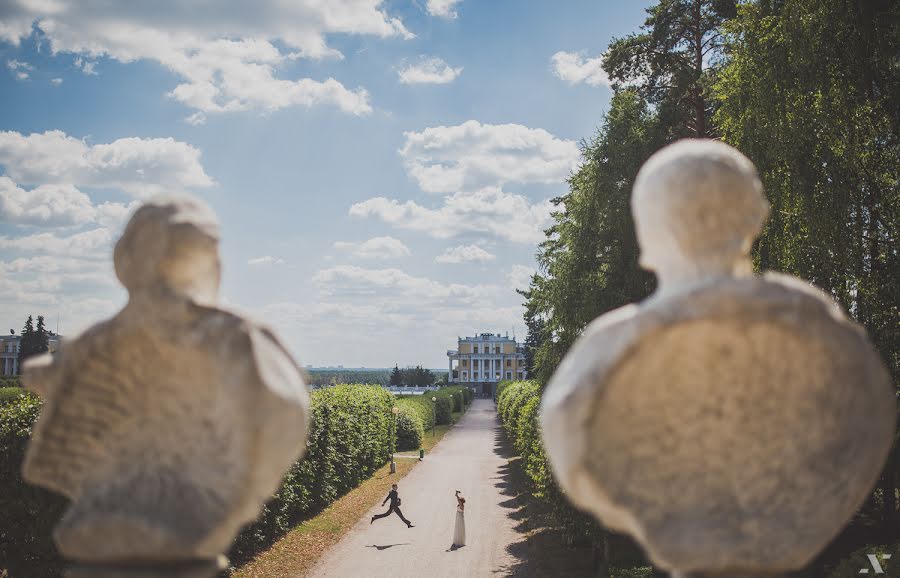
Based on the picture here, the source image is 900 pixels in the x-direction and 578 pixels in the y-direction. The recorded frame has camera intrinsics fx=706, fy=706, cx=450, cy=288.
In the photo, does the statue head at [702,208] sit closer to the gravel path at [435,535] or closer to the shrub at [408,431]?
the gravel path at [435,535]

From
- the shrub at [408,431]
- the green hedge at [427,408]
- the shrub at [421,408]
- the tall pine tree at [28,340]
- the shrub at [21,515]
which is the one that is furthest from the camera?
the tall pine tree at [28,340]

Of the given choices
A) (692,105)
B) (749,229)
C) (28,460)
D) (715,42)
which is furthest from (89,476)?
(715,42)

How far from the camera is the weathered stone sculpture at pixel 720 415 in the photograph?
208 centimetres

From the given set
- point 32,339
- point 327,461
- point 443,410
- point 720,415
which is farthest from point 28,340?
point 720,415

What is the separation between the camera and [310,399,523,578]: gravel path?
544 inches

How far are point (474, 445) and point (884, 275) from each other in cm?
2815

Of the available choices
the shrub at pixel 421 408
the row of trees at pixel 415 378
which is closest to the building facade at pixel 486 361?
the row of trees at pixel 415 378

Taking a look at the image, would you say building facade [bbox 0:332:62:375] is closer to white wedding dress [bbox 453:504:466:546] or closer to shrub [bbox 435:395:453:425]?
shrub [bbox 435:395:453:425]

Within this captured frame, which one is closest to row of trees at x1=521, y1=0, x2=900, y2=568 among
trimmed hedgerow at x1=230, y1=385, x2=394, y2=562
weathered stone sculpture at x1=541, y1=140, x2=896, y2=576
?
weathered stone sculpture at x1=541, y1=140, x2=896, y2=576

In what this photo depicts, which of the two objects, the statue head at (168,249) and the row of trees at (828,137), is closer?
the statue head at (168,249)

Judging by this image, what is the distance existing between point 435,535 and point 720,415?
1529 centimetres

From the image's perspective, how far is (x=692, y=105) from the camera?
52.5 feet

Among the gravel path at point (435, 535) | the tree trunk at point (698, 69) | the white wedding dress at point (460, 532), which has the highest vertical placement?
the tree trunk at point (698, 69)

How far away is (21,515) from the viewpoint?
1035 centimetres
